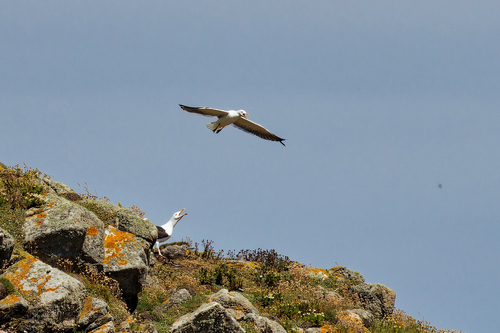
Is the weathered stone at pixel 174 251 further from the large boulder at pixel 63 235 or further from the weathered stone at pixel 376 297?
the weathered stone at pixel 376 297

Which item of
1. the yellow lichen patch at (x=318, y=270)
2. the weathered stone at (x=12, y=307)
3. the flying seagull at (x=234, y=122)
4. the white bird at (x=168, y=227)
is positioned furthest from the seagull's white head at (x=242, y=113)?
the weathered stone at (x=12, y=307)

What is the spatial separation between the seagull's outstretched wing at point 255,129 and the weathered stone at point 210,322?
7.76 metres

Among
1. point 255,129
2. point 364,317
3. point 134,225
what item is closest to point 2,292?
point 134,225

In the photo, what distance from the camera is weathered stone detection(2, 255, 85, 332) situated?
755 centimetres

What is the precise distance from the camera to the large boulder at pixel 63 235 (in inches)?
374

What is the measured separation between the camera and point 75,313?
26.4ft

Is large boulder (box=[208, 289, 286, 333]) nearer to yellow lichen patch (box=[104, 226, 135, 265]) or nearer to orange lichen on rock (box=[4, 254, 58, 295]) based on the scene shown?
yellow lichen patch (box=[104, 226, 135, 265])

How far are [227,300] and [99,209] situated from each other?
471 centimetres

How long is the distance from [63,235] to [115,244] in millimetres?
1567

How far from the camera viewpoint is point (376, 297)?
14.7 meters

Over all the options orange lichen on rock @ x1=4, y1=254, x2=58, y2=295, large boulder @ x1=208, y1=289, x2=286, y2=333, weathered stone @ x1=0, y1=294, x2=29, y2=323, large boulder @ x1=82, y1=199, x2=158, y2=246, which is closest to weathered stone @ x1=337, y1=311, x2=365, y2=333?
large boulder @ x1=208, y1=289, x2=286, y2=333

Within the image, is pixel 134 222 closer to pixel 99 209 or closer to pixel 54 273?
pixel 99 209

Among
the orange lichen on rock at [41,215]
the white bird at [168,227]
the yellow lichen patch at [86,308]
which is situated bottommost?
the yellow lichen patch at [86,308]

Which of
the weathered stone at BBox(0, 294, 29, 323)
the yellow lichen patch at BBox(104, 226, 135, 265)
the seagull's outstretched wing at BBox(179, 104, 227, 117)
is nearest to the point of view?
the weathered stone at BBox(0, 294, 29, 323)
